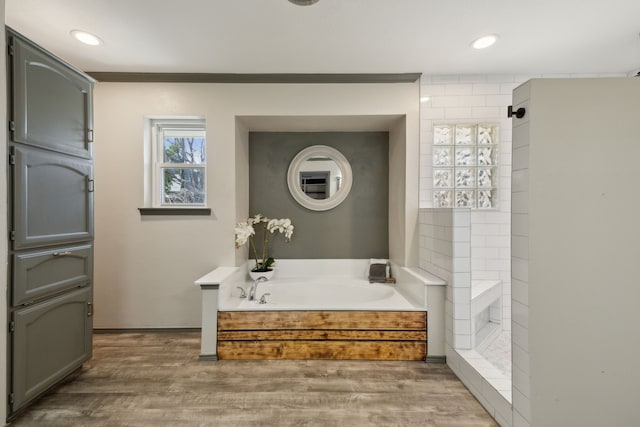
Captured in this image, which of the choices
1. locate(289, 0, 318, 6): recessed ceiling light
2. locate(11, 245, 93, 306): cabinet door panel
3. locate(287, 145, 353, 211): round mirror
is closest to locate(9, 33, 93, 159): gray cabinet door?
locate(11, 245, 93, 306): cabinet door panel

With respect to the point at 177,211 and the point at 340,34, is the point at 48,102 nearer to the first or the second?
the point at 177,211

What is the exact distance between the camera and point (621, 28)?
1972 mm

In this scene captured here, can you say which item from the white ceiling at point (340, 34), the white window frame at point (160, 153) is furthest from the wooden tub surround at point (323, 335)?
the white ceiling at point (340, 34)

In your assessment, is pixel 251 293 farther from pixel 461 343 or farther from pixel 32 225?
pixel 461 343

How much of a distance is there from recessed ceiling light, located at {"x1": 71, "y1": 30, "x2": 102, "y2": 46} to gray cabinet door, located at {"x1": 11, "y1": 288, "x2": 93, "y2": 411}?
68.5 inches

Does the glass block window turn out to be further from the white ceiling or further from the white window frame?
the white window frame

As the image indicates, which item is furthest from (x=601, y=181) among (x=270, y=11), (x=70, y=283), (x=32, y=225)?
(x=70, y=283)

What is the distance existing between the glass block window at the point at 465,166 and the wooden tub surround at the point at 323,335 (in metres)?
1.16

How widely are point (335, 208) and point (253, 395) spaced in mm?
1954

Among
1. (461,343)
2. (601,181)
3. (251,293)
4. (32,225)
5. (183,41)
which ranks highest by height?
(183,41)

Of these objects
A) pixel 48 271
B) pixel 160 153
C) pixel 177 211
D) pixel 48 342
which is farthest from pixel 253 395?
pixel 160 153

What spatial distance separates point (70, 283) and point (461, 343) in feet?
8.53

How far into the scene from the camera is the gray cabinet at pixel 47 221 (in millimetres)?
1516

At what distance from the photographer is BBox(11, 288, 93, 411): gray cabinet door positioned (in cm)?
155
